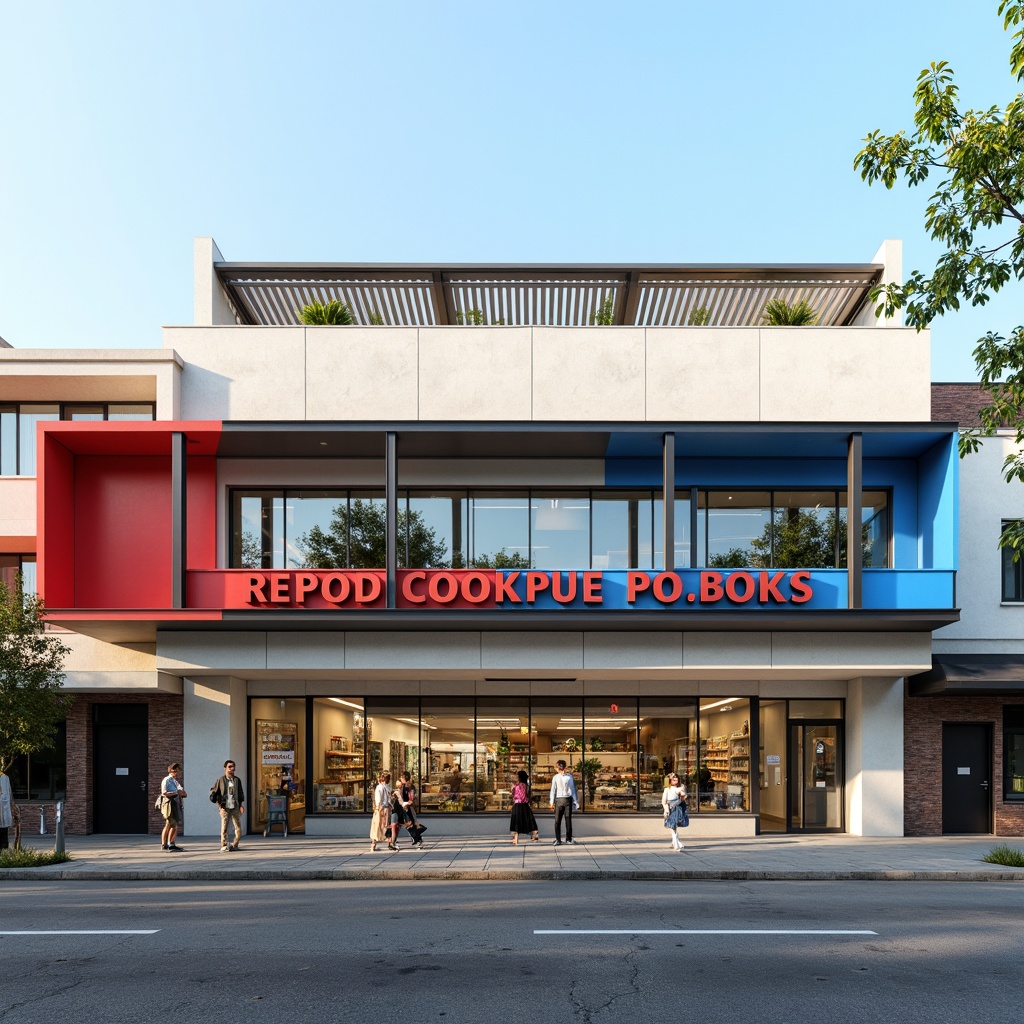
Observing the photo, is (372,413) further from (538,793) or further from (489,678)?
(538,793)

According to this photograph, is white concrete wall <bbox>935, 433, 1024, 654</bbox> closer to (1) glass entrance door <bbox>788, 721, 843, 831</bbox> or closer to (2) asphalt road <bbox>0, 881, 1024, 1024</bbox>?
(1) glass entrance door <bbox>788, 721, 843, 831</bbox>

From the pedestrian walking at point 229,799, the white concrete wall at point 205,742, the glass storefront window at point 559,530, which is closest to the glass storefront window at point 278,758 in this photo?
the white concrete wall at point 205,742

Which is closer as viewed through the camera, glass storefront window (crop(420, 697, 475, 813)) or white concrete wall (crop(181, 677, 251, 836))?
white concrete wall (crop(181, 677, 251, 836))

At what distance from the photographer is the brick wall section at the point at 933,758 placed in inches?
883

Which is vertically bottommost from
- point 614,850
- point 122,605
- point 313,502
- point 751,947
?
point 614,850

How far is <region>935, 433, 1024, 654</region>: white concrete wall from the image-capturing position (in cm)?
2262

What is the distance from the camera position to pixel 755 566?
22438 millimetres

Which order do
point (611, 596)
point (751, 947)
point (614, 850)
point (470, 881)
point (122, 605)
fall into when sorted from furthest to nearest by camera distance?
point (122, 605) < point (611, 596) < point (614, 850) < point (470, 881) < point (751, 947)

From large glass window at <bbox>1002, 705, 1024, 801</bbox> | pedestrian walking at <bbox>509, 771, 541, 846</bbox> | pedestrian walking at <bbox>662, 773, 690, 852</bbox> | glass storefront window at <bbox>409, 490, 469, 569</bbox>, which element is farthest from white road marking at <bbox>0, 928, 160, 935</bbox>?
large glass window at <bbox>1002, 705, 1024, 801</bbox>

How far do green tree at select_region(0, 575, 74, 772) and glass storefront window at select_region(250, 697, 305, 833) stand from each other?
5101 millimetres

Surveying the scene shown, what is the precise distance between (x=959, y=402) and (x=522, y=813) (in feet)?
47.2

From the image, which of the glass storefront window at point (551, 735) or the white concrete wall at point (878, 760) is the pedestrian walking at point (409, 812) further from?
the white concrete wall at point (878, 760)

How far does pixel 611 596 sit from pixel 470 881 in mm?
7036

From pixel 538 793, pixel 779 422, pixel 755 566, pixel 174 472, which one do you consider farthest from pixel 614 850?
pixel 174 472
